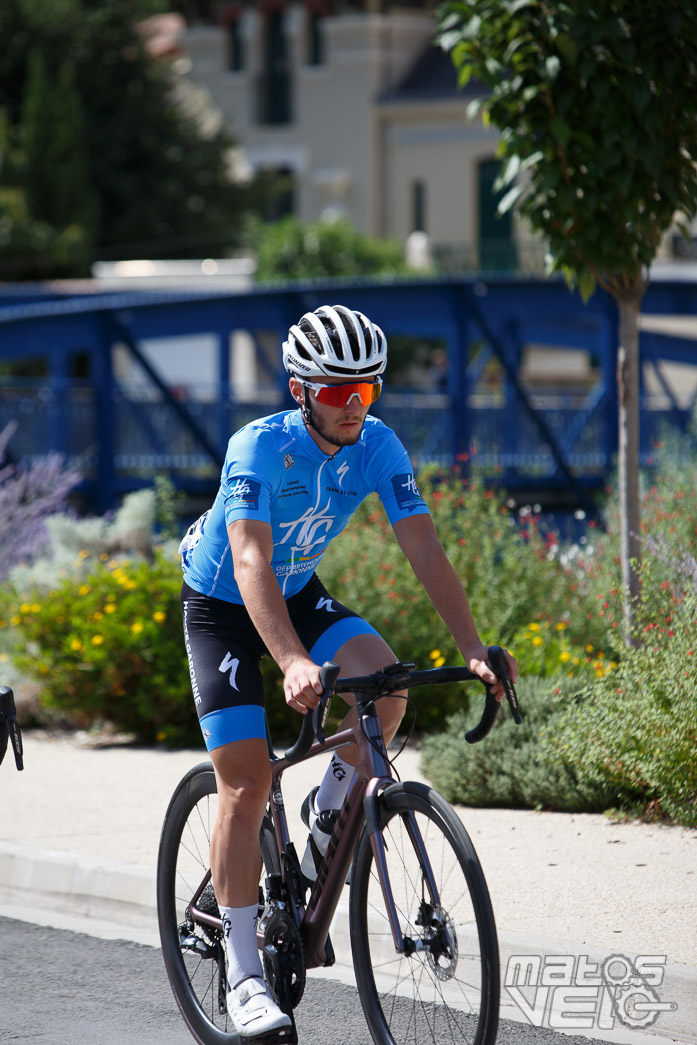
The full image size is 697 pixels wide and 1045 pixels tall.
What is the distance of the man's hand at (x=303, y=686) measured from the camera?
143 inches

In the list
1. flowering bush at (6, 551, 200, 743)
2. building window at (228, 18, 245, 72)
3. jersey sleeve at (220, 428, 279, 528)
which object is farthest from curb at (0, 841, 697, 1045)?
building window at (228, 18, 245, 72)

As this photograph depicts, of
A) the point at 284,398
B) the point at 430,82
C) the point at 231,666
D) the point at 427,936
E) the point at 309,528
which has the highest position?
the point at 430,82

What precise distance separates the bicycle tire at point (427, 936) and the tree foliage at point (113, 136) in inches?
1473

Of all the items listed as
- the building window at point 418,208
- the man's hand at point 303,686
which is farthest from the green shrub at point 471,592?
the building window at point 418,208

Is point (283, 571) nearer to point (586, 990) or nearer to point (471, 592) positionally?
point (586, 990)

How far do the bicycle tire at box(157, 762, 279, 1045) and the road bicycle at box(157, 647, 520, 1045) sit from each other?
0.14 meters

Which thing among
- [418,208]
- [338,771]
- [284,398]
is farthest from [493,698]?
[418,208]

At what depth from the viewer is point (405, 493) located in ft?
13.9

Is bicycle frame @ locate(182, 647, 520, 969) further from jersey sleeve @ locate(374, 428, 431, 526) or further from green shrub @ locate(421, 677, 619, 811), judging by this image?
green shrub @ locate(421, 677, 619, 811)

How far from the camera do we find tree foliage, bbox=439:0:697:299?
23.5ft

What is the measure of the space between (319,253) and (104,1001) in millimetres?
33596

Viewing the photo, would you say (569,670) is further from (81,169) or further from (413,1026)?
(81,169)

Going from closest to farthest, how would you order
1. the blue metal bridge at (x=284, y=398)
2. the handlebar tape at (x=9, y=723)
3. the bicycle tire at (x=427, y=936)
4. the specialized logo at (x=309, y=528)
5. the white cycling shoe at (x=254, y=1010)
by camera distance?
the bicycle tire at (x=427, y=936) < the white cycling shoe at (x=254, y=1010) < the specialized logo at (x=309, y=528) < the handlebar tape at (x=9, y=723) < the blue metal bridge at (x=284, y=398)

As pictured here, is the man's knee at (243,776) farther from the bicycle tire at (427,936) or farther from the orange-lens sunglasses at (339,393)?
the orange-lens sunglasses at (339,393)
